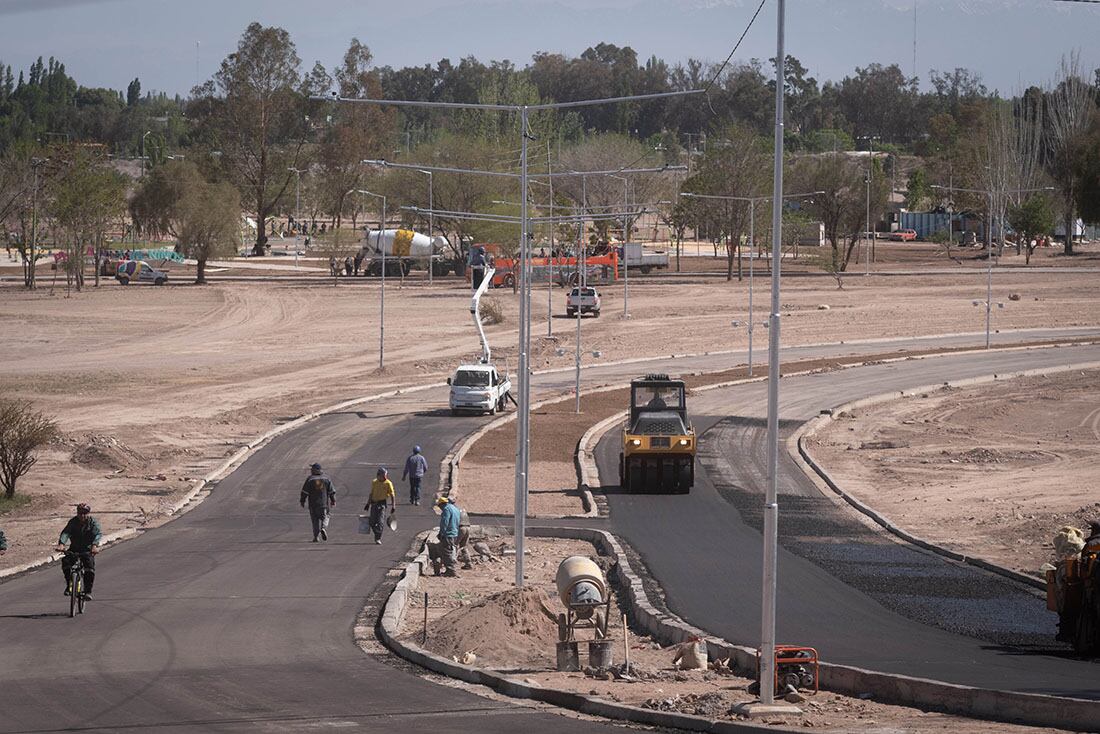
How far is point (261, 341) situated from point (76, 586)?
53.4 m

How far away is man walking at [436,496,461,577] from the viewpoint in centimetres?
2402

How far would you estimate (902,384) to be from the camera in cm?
5809

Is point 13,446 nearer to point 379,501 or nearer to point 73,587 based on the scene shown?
point 379,501

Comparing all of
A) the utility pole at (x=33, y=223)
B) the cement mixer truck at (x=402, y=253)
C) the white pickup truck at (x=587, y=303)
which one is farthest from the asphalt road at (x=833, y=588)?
the cement mixer truck at (x=402, y=253)

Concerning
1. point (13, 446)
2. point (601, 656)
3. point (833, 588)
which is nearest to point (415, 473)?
point (13, 446)

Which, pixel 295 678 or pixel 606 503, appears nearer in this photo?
pixel 295 678

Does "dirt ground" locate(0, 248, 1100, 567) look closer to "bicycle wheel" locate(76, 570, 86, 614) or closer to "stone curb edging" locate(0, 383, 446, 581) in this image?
"stone curb edging" locate(0, 383, 446, 581)

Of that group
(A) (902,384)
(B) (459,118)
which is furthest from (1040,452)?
(B) (459,118)

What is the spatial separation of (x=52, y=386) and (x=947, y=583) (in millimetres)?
41171

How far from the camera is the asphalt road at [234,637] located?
47.1 feet

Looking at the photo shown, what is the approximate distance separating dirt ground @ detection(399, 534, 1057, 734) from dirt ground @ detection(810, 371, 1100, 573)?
1053 cm

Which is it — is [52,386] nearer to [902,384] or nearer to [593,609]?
[902,384]

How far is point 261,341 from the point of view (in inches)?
2840

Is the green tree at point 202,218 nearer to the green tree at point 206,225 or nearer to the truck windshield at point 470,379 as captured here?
the green tree at point 206,225
